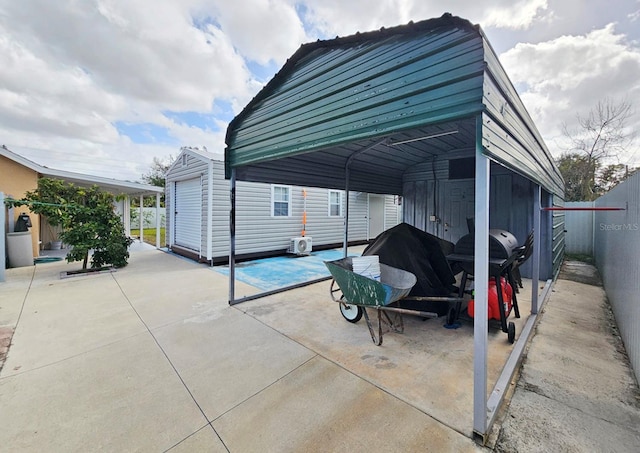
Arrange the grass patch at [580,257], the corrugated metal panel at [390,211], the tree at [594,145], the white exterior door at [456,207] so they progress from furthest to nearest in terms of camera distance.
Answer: the tree at [594,145], the corrugated metal panel at [390,211], the grass patch at [580,257], the white exterior door at [456,207]

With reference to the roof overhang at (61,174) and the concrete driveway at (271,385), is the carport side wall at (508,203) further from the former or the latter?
the roof overhang at (61,174)

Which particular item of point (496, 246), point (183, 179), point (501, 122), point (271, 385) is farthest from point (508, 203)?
point (183, 179)

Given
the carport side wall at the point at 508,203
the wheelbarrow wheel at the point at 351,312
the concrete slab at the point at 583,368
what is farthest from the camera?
the carport side wall at the point at 508,203

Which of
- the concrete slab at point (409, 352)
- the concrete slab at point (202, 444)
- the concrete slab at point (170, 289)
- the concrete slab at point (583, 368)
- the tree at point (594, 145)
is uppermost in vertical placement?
the tree at point (594, 145)

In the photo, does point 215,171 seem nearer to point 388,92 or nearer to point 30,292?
point 30,292

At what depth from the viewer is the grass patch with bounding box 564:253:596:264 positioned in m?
7.98

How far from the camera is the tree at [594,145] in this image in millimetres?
13430

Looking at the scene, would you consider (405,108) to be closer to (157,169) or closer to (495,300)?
(495,300)

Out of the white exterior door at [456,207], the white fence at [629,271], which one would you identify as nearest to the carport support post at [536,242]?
the white fence at [629,271]

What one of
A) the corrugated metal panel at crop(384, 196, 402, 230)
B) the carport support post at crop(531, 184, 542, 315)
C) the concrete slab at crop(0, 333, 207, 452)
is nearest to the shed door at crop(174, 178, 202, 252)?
the concrete slab at crop(0, 333, 207, 452)

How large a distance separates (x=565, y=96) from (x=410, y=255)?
54.9 feet

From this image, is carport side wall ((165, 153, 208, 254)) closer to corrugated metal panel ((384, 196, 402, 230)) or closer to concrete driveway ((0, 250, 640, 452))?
concrete driveway ((0, 250, 640, 452))

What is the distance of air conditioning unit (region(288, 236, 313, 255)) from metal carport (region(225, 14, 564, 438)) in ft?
13.6

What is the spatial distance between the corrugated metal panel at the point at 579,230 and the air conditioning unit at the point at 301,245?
896cm
